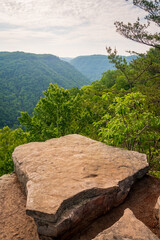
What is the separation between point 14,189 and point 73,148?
9.27 ft

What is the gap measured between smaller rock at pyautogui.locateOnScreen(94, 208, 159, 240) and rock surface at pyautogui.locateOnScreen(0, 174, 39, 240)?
7.24ft

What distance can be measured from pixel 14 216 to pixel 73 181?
2.27 m

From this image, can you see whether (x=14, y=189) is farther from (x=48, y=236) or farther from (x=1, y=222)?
(x=48, y=236)

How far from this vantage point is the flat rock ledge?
4102 mm

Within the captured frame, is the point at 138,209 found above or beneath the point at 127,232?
beneath

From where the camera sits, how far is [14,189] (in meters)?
6.86

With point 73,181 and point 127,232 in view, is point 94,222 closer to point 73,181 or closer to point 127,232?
point 73,181

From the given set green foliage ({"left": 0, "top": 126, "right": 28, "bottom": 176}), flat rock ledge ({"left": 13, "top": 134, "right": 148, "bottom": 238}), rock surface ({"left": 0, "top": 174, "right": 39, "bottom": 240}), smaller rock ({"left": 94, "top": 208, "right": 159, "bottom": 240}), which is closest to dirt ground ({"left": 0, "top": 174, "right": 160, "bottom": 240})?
rock surface ({"left": 0, "top": 174, "right": 39, "bottom": 240})

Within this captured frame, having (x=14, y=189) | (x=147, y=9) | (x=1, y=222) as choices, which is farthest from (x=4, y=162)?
(x=147, y=9)

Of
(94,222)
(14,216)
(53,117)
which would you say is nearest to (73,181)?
(94,222)

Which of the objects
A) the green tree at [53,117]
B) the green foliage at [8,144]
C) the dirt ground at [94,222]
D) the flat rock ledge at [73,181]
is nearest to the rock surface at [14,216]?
the dirt ground at [94,222]

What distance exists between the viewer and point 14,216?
17.8ft

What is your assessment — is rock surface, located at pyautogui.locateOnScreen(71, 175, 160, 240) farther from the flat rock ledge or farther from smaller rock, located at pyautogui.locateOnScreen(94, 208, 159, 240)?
smaller rock, located at pyautogui.locateOnScreen(94, 208, 159, 240)

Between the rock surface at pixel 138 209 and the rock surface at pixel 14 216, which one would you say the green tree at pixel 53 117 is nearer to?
the rock surface at pixel 14 216
